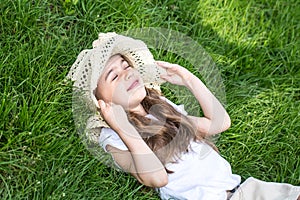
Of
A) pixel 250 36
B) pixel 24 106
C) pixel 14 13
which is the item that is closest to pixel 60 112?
pixel 24 106

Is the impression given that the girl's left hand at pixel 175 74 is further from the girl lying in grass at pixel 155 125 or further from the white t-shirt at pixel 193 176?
the white t-shirt at pixel 193 176

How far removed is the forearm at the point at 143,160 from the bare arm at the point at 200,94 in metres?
0.27

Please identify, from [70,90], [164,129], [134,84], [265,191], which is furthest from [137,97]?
[265,191]

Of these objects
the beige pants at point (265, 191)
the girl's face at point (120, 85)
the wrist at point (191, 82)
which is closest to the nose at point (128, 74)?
the girl's face at point (120, 85)

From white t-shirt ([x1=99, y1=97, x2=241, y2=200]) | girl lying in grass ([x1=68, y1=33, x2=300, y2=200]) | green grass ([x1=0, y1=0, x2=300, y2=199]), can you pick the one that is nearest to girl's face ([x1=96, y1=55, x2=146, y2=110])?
girl lying in grass ([x1=68, y1=33, x2=300, y2=200])

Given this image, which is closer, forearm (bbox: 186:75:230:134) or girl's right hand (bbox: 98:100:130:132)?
girl's right hand (bbox: 98:100:130:132)

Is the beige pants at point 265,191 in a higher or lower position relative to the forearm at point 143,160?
lower

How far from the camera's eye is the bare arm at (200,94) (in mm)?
2430

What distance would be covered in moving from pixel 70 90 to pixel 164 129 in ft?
1.23

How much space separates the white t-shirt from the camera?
7.58 feet

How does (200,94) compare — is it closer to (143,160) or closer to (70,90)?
(143,160)

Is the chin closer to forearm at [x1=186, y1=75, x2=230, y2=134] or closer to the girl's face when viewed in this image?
the girl's face

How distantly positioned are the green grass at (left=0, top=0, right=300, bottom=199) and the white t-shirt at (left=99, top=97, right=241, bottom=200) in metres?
0.10

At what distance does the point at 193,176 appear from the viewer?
2.33m
